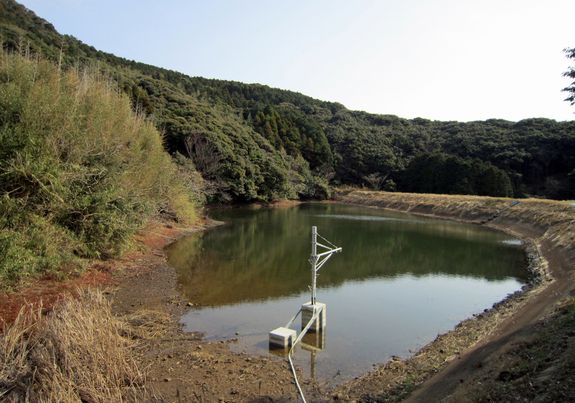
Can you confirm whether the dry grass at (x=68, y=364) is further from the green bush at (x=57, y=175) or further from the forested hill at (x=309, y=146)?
the forested hill at (x=309, y=146)

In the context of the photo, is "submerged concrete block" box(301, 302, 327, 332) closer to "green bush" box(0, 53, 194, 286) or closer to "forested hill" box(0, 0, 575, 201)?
"green bush" box(0, 53, 194, 286)

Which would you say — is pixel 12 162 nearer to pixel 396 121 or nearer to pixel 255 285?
pixel 255 285

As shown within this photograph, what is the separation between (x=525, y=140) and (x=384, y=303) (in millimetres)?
64803

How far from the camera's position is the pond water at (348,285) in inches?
419

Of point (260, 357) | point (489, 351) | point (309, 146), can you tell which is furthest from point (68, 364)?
point (309, 146)

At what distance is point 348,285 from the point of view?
55.2ft

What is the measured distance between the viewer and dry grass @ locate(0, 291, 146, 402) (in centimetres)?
565

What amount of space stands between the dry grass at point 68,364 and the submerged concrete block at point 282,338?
138 inches

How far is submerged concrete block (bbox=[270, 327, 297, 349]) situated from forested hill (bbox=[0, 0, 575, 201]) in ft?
102

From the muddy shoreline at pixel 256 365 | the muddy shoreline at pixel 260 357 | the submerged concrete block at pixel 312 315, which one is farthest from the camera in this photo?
the submerged concrete block at pixel 312 315

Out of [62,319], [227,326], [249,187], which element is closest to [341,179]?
[249,187]

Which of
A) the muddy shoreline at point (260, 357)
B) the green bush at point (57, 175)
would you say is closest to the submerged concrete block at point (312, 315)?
the muddy shoreline at point (260, 357)

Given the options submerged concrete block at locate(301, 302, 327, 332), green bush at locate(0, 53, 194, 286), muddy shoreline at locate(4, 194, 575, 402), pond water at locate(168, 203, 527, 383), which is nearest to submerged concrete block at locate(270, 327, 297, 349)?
pond water at locate(168, 203, 527, 383)

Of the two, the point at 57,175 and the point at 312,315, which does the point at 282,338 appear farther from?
the point at 57,175
